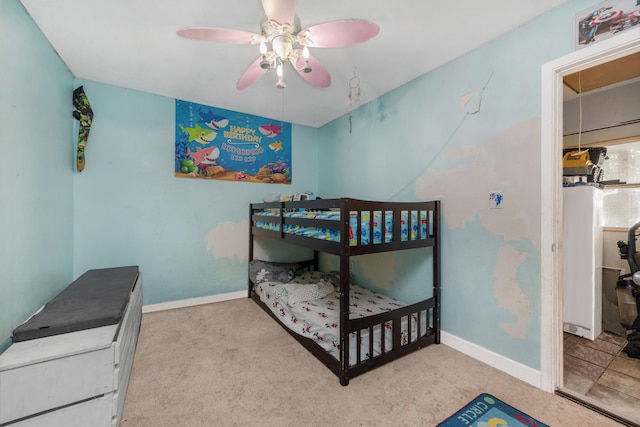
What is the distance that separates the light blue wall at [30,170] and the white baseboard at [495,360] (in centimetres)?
286

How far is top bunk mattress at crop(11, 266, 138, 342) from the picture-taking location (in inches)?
50.7

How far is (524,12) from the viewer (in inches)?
65.0

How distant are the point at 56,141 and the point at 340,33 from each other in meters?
2.38

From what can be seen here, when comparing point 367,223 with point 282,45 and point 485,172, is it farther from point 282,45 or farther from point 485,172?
point 282,45

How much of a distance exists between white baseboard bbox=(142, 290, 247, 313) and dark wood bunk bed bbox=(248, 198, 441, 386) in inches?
50.6

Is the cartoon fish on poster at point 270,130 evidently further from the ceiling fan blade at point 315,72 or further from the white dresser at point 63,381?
the white dresser at point 63,381

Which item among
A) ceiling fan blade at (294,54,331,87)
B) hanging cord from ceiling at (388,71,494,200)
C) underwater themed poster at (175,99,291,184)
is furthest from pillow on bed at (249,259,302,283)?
ceiling fan blade at (294,54,331,87)

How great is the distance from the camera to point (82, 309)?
4.92ft

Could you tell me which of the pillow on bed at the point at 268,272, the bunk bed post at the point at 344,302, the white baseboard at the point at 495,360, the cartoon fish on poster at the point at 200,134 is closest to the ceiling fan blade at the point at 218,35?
the bunk bed post at the point at 344,302

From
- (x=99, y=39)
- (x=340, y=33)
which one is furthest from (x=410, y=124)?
(x=99, y=39)

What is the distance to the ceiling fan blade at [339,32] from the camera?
136 centimetres

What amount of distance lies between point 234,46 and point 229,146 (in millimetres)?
1442

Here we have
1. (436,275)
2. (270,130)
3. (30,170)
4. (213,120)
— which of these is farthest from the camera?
(270,130)

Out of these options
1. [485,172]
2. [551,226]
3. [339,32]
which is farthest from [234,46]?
[551,226]
